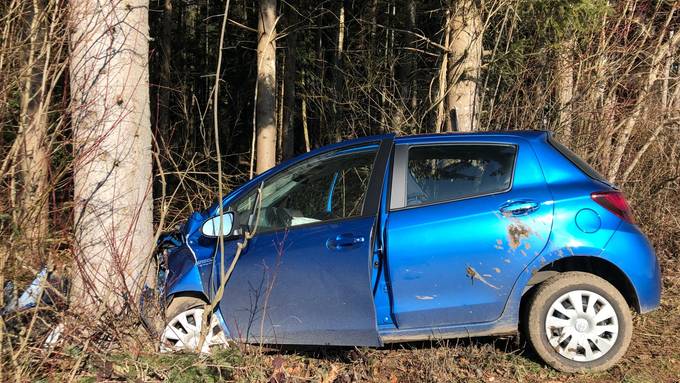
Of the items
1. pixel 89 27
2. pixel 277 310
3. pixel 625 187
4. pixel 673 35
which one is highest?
pixel 673 35

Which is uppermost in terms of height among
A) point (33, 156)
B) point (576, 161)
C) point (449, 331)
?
point (576, 161)

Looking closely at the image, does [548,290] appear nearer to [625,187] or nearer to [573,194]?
[573,194]

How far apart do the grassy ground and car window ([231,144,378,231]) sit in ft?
3.40

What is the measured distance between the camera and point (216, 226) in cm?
455

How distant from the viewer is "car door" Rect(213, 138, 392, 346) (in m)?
4.19

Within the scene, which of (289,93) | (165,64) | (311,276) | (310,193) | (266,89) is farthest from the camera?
(289,93)

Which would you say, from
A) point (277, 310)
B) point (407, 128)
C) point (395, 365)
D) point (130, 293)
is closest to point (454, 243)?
point (395, 365)

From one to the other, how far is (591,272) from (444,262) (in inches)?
47.3

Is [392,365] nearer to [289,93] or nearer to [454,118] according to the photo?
[454,118]

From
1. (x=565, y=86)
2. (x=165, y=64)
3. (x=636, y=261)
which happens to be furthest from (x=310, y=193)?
(x=165, y=64)

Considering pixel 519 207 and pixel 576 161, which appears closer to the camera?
pixel 519 207

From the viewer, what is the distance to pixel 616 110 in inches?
304

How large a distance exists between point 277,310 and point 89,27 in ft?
7.99

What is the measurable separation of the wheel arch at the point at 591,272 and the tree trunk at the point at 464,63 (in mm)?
3433
